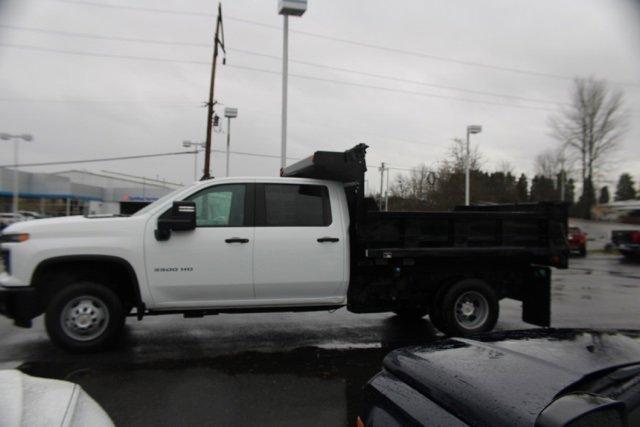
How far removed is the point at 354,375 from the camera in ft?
17.4

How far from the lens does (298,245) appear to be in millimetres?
6211

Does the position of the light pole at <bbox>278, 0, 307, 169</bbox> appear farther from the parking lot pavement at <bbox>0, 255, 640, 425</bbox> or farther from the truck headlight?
the truck headlight

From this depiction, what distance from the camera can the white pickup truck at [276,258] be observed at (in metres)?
5.73

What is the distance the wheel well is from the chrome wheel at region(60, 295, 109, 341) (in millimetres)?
271

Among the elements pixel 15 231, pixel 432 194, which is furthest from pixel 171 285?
pixel 432 194

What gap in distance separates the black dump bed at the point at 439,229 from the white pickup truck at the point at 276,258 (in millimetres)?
16

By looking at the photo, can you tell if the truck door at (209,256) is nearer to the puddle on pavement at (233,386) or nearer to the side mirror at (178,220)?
the side mirror at (178,220)

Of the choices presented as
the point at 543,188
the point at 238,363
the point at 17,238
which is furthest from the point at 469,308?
the point at 543,188

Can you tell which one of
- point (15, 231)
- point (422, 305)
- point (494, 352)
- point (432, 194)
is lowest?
point (422, 305)

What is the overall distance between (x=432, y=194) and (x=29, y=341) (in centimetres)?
1078

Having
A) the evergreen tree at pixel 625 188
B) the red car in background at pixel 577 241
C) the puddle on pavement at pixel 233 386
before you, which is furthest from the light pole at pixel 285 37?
the evergreen tree at pixel 625 188

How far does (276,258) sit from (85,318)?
222 cm

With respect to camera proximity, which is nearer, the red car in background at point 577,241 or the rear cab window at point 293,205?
the rear cab window at point 293,205

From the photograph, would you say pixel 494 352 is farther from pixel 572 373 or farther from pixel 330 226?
pixel 330 226
